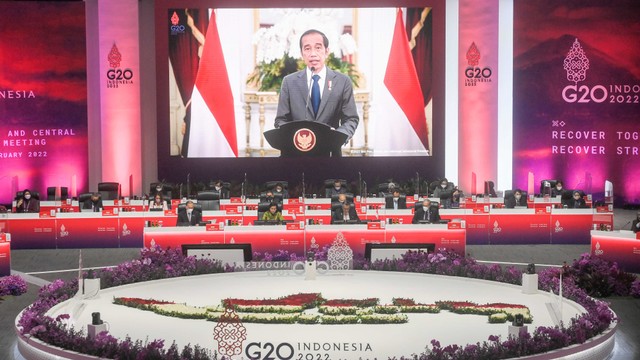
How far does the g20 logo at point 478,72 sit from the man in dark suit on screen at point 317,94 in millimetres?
3070

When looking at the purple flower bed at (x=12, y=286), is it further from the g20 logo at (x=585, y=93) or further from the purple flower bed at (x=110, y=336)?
the g20 logo at (x=585, y=93)

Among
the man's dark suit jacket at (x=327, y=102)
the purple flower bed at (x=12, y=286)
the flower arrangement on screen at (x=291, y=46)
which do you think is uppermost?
the flower arrangement on screen at (x=291, y=46)

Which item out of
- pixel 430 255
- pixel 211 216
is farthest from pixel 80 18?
pixel 430 255

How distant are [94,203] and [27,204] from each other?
5.01 feet

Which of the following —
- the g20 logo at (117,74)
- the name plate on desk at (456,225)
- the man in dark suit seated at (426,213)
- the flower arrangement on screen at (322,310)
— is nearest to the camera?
the flower arrangement on screen at (322,310)

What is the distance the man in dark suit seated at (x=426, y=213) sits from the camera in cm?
1831

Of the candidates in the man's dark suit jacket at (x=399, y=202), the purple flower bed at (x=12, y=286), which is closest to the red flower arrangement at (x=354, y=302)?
the purple flower bed at (x=12, y=286)

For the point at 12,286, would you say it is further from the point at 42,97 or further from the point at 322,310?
the point at 42,97

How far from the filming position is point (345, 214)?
18297 millimetres

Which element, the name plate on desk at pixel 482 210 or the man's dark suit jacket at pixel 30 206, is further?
the man's dark suit jacket at pixel 30 206

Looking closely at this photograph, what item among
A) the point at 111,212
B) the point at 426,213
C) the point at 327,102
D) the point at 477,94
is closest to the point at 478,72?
the point at 477,94

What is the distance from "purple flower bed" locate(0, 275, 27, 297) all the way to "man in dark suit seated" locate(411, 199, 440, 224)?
705cm

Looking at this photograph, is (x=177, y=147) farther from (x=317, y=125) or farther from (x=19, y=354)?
(x=19, y=354)

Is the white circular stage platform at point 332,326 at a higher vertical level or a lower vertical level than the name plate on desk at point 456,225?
lower
